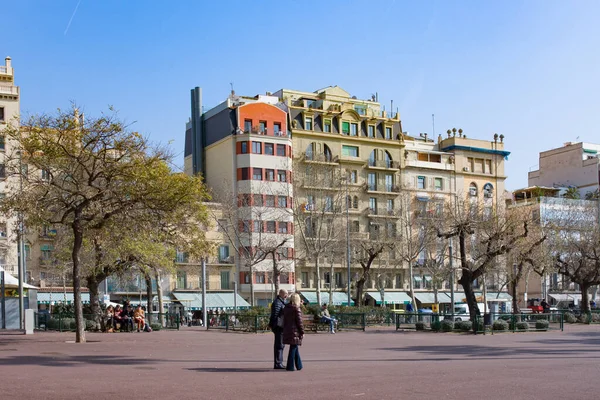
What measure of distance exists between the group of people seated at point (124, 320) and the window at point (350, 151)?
45206 millimetres

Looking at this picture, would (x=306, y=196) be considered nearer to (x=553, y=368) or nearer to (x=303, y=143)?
(x=303, y=143)

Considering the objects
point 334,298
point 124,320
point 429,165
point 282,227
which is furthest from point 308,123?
point 124,320

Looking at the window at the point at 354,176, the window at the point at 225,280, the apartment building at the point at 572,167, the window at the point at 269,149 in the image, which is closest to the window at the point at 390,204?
the window at the point at 354,176

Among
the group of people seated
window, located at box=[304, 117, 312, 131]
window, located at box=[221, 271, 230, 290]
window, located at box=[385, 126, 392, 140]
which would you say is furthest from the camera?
window, located at box=[385, 126, 392, 140]

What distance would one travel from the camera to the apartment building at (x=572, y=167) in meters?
95.2

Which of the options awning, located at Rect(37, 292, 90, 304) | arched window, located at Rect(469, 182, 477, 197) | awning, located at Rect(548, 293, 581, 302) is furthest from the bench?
awning, located at Rect(548, 293, 581, 302)

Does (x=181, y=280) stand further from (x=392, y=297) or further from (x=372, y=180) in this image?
(x=372, y=180)

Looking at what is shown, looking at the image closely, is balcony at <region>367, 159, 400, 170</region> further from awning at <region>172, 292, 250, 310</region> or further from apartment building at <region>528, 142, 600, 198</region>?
apartment building at <region>528, 142, 600, 198</region>

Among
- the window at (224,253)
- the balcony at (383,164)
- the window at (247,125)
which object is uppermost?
the window at (247,125)

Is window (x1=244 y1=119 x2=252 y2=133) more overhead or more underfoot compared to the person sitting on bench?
more overhead

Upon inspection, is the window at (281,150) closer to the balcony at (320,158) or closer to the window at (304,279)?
the balcony at (320,158)

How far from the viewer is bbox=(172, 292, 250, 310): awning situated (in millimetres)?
68625

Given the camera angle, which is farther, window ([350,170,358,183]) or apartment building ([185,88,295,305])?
window ([350,170,358,183])

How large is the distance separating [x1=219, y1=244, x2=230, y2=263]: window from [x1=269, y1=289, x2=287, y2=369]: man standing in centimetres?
5476
